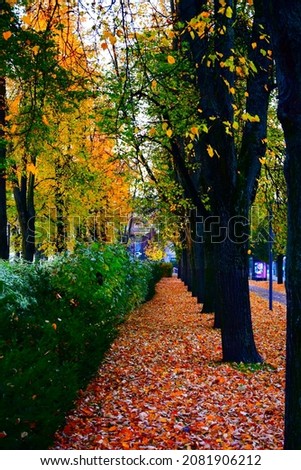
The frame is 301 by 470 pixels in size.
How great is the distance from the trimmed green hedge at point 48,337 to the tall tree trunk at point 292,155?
2013mm

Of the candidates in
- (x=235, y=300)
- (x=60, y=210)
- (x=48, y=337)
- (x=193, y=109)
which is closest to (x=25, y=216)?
(x=60, y=210)

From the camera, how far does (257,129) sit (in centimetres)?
912

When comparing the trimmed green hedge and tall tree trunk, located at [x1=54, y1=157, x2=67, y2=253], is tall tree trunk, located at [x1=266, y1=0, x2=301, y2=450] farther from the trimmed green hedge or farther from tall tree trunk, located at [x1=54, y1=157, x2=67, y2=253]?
tall tree trunk, located at [x1=54, y1=157, x2=67, y2=253]

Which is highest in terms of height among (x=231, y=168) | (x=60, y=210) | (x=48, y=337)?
(x=60, y=210)

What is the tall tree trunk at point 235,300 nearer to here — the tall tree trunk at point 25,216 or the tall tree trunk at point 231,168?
the tall tree trunk at point 231,168

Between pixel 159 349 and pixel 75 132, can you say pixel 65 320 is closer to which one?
pixel 159 349

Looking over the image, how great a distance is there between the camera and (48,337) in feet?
17.7

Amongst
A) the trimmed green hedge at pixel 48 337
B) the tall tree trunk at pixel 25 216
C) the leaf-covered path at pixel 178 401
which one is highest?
the tall tree trunk at pixel 25 216

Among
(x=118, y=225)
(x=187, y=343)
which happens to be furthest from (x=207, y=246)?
(x=118, y=225)

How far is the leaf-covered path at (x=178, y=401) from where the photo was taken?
5.60 metres

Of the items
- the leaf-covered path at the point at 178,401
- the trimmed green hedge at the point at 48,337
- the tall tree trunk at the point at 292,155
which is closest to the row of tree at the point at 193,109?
the tall tree trunk at the point at 292,155

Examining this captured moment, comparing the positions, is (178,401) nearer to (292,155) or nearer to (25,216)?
(292,155)

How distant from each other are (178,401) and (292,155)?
4321 mm

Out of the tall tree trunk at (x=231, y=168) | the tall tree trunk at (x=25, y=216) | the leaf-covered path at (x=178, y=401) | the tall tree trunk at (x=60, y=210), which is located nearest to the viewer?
the leaf-covered path at (x=178, y=401)
